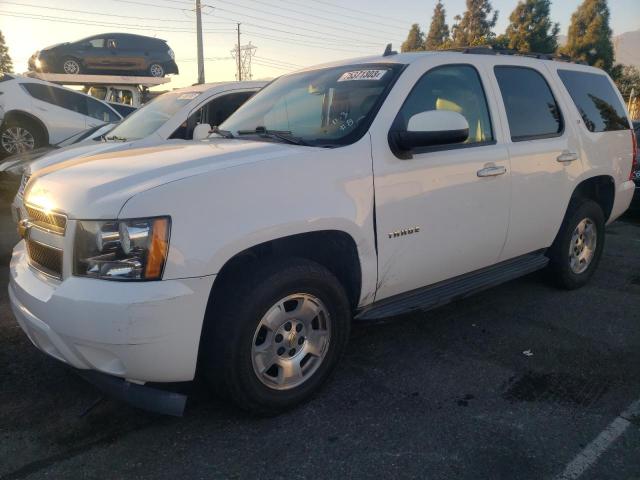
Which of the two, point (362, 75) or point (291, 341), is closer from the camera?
point (291, 341)

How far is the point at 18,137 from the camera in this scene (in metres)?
9.38

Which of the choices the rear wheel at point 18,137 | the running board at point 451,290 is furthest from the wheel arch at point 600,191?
the rear wheel at point 18,137

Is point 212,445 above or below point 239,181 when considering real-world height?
below

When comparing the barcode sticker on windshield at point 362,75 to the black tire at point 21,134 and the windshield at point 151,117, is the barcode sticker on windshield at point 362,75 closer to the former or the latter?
the windshield at point 151,117

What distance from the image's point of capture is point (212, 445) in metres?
2.54

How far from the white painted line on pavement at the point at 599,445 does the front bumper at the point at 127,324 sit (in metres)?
1.77

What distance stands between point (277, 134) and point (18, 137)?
813cm

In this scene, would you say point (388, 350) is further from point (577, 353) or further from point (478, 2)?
point (478, 2)

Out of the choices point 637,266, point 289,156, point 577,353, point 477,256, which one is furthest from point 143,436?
point 637,266

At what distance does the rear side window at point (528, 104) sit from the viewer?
12.5 ft

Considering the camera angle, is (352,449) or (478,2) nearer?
(352,449)

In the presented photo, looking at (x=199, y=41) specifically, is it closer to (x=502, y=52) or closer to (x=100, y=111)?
(x=100, y=111)

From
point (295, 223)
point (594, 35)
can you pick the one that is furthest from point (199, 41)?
point (295, 223)

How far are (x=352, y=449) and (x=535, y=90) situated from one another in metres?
3.13
